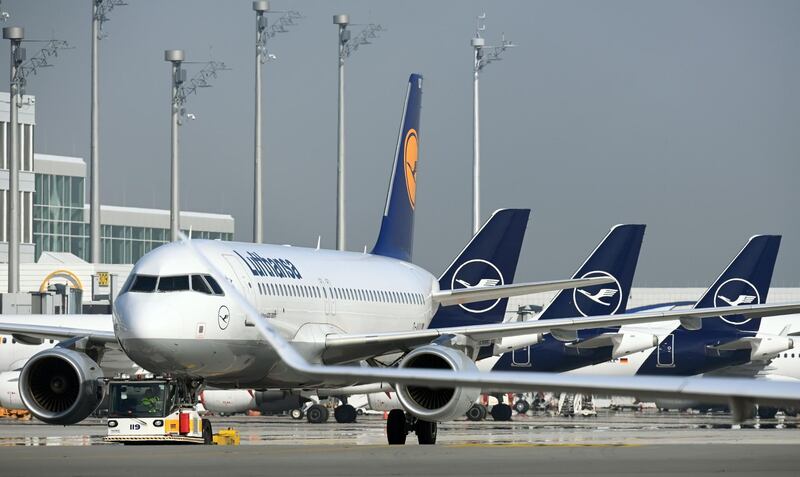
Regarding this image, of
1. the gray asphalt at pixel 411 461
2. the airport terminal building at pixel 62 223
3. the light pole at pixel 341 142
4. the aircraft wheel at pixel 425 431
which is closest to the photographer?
the gray asphalt at pixel 411 461

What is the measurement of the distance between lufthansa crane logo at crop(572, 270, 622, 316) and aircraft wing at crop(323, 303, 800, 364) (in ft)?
70.9

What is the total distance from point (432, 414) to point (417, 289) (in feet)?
29.9

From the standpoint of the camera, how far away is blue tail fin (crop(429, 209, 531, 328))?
36.5m

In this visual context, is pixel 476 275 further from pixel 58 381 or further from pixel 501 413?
pixel 501 413

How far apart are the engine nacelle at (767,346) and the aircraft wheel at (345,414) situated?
14894 mm

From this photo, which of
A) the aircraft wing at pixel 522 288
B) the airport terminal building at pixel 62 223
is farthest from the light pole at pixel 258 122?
the aircraft wing at pixel 522 288

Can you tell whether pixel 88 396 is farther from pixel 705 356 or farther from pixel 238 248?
pixel 705 356

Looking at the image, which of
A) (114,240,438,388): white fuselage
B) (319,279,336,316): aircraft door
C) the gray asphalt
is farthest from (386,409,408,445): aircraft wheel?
the gray asphalt

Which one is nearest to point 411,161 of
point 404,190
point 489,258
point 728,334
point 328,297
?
point 404,190

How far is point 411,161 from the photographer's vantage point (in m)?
36.9

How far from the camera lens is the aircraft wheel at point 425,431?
2584 centimetres

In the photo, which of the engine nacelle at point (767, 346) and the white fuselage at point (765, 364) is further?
the white fuselage at point (765, 364)

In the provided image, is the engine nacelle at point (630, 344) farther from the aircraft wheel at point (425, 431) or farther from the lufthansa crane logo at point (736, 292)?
the aircraft wheel at point (425, 431)

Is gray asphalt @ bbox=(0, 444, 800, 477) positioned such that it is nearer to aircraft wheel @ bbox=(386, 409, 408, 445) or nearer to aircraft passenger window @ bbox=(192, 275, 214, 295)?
aircraft passenger window @ bbox=(192, 275, 214, 295)
